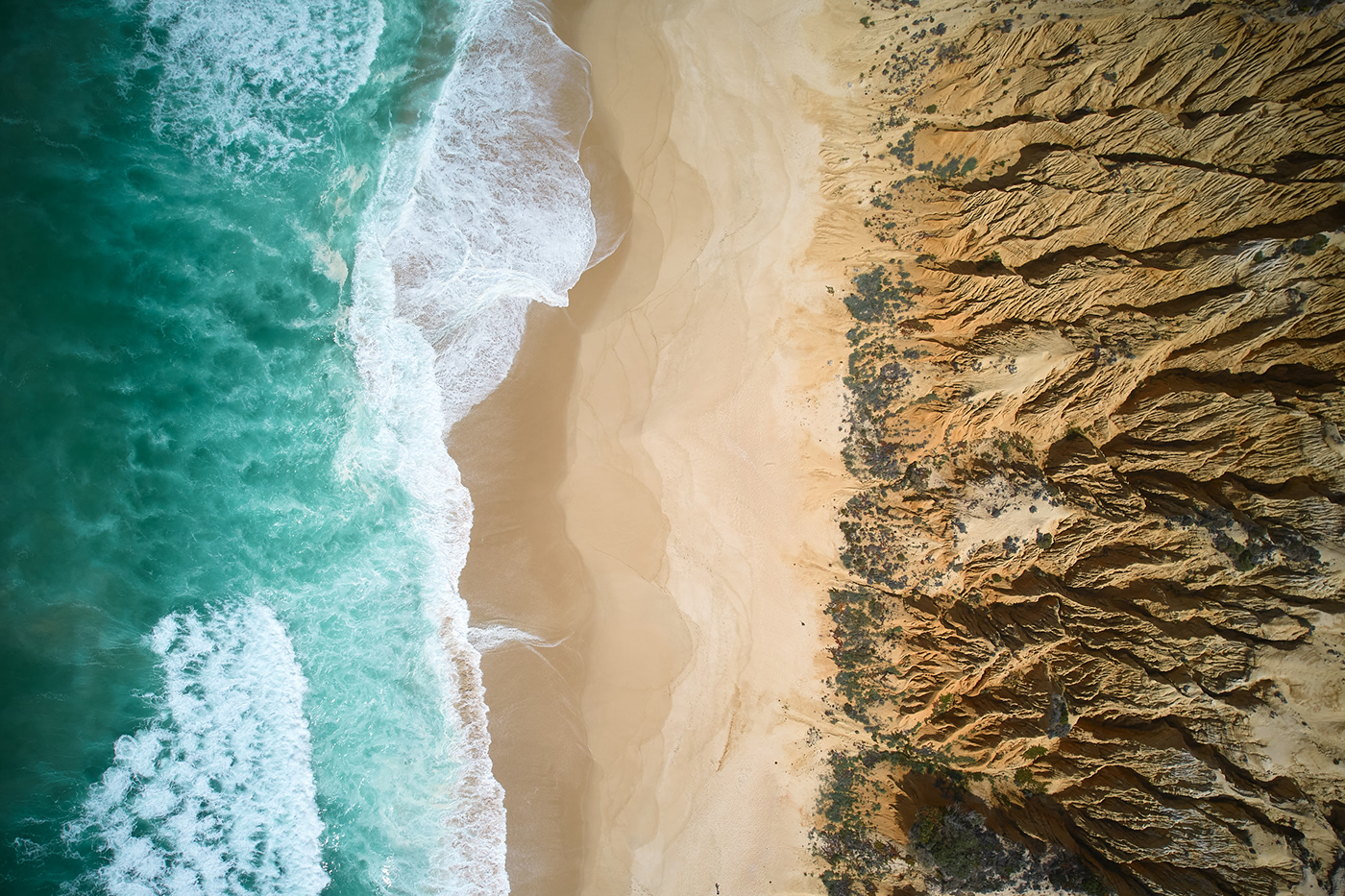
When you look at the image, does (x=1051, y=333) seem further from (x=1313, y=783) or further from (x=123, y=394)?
(x=123, y=394)

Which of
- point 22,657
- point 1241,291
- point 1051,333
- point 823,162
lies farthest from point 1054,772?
point 22,657

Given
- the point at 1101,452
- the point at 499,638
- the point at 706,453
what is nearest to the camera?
the point at 1101,452

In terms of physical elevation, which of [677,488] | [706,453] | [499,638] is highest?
[706,453]

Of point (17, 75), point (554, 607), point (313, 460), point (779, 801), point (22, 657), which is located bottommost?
point (779, 801)

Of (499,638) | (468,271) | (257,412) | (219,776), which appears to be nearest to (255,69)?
(468,271)

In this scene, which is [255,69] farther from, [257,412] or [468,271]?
[257,412]

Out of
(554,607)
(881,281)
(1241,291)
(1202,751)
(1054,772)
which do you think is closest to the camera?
(1241,291)
